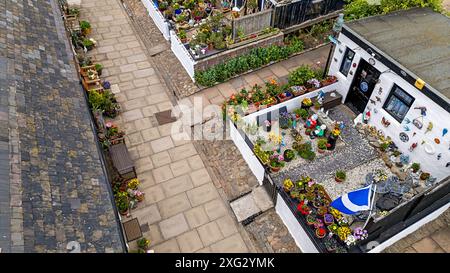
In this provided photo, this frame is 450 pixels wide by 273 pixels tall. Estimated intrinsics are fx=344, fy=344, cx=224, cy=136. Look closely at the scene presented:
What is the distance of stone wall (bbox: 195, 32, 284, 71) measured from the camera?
1683 centimetres

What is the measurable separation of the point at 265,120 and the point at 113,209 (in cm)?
783

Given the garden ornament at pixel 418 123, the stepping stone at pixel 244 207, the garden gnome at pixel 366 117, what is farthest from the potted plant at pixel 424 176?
the stepping stone at pixel 244 207

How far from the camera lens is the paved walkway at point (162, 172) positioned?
12.2 meters

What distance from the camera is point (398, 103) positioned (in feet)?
43.1

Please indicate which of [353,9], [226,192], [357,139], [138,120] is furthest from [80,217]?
[353,9]

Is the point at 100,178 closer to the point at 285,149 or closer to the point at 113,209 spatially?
the point at 113,209

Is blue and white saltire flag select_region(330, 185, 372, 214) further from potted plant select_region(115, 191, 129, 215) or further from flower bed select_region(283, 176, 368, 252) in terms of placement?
potted plant select_region(115, 191, 129, 215)

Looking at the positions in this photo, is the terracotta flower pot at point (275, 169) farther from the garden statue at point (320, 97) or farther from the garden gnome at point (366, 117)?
the garden gnome at point (366, 117)

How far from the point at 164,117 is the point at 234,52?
16.0 ft

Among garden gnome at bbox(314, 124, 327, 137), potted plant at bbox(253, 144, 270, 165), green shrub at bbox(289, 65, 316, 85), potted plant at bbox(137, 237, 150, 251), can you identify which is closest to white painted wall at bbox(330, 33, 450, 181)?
green shrub at bbox(289, 65, 316, 85)

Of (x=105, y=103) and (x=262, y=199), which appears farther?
(x=105, y=103)

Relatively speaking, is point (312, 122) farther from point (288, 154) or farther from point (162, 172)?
point (162, 172)

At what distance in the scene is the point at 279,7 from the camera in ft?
57.1

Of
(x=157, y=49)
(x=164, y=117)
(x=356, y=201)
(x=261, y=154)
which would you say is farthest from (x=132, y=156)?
(x=356, y=201)
